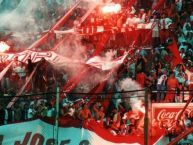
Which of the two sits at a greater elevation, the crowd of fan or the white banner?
the crowd of fan

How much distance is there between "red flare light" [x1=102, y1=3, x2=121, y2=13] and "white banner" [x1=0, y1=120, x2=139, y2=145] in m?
8.04

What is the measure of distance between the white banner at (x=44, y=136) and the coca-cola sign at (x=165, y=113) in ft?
3.22

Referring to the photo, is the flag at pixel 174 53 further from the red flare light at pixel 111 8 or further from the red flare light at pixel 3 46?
the red flare light at pixel 3 46

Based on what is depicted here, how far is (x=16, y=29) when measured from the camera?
55.6 ft

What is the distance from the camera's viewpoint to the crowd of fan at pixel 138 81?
10.6m

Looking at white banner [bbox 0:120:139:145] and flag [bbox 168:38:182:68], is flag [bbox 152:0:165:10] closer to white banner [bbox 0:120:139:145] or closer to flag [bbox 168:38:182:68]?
flag [bbox 168:38:182:68]

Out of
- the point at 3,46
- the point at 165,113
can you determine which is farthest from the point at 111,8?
the point at 165,113

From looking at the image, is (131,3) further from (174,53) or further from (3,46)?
(3,46)

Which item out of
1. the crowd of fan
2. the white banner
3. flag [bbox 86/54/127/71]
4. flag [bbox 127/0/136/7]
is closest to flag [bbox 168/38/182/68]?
the crowd of fan

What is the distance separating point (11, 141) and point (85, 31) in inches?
306

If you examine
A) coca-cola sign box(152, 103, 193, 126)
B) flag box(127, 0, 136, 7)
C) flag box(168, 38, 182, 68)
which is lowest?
coca-cola sign box(152, 103, 193, 126)

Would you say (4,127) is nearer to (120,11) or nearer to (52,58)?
(52,58)

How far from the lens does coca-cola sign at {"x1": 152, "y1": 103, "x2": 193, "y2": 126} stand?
30.9ft

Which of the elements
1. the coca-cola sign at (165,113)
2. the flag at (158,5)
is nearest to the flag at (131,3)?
the flag at (158,5)
